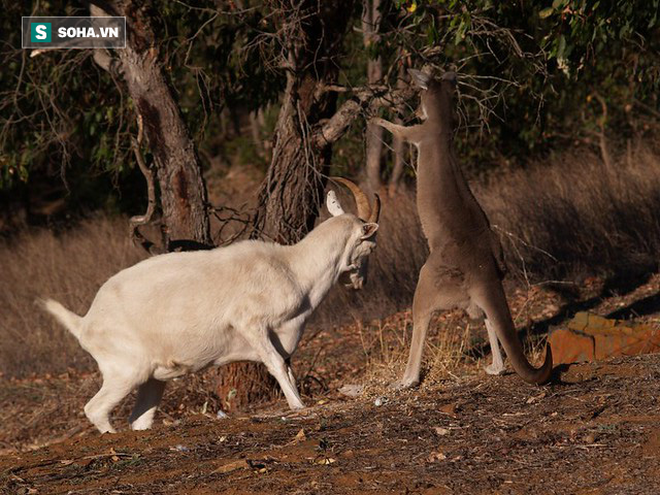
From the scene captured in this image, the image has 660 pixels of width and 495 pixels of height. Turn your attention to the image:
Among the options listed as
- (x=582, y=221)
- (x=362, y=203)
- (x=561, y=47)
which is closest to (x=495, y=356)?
(x=362, y=203)

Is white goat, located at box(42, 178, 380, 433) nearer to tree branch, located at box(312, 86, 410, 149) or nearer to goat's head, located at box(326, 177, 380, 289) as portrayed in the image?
goat's head, located at box(326, 177, 380, 289)

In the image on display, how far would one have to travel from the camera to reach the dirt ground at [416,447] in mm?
5402

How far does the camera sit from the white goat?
7.98m

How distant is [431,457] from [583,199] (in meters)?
10.0

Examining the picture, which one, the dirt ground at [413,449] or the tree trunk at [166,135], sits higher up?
the tree trunk at [166,135]

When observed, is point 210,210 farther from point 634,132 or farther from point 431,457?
Answer: point 634,132

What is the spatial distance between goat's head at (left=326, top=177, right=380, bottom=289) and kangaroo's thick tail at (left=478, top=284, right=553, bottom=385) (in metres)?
1.14

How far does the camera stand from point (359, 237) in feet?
27.7

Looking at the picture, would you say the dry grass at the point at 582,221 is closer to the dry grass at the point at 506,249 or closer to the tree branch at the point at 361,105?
the dry grass at the point at 506,249

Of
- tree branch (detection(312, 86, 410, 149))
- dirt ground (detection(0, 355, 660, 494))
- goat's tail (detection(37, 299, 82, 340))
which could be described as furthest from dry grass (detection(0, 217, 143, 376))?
dirt ground (detection(0, 355, 660, 494))

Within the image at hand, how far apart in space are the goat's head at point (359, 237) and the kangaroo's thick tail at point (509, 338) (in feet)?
3.74

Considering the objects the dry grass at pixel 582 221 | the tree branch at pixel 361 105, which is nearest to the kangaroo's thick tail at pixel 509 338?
the tree branch at pixel 361 105

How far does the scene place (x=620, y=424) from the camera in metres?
6.11

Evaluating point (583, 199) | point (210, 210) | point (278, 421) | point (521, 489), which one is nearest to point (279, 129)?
point (210, 210)
